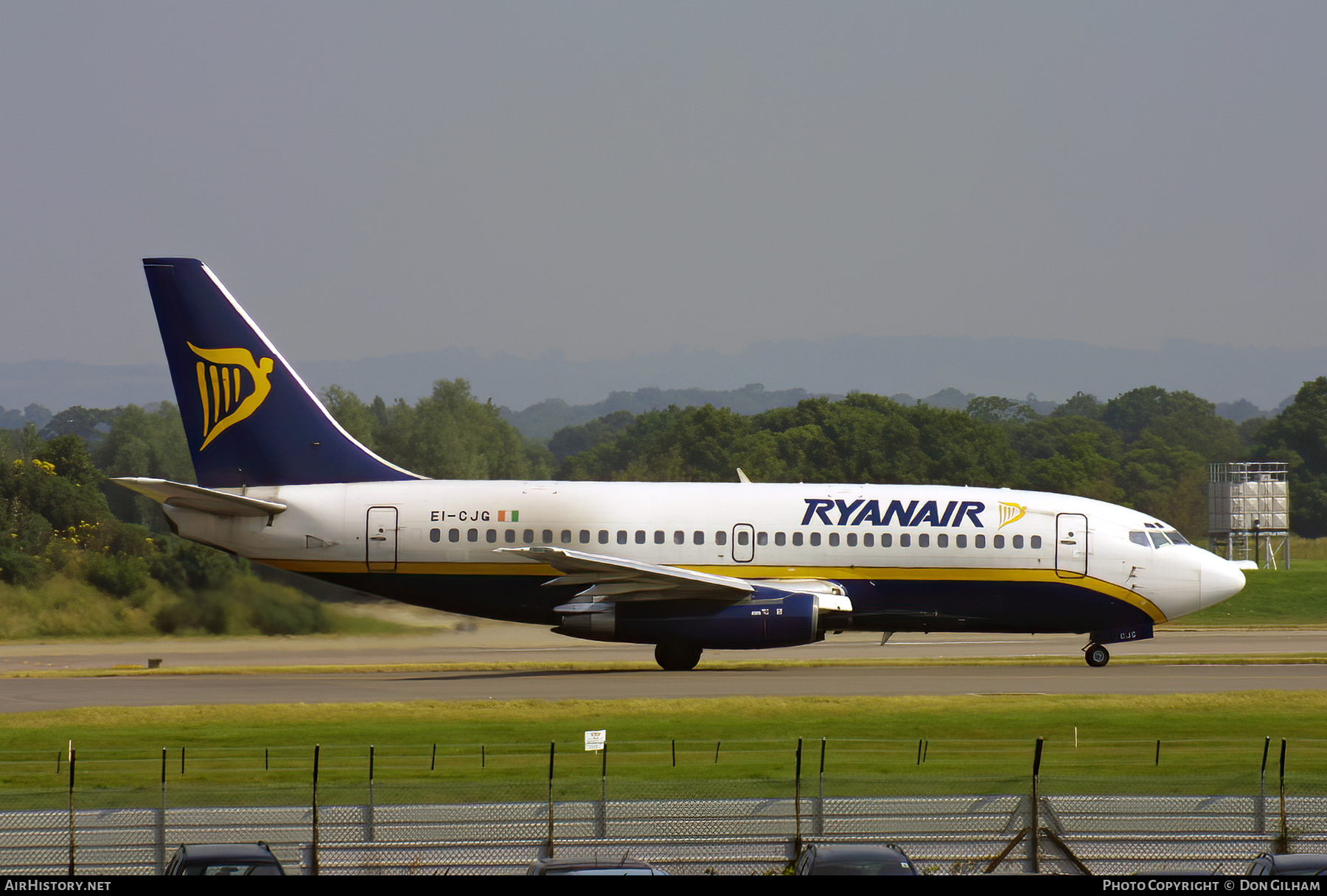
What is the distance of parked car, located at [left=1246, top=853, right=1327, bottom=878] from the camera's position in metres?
9.94

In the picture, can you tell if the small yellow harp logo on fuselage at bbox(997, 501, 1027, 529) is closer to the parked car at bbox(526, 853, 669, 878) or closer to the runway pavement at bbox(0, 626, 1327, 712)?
the runway pavement at bbox(0, 626, 1327, 712)

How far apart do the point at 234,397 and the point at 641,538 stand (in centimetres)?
1021

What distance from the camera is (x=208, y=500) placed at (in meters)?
30.2

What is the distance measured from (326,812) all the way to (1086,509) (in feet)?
76.2

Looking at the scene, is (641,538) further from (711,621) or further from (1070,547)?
(1070,547)

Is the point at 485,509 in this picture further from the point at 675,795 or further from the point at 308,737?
the point at 675,795

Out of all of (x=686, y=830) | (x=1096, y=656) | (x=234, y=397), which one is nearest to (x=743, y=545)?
(x=1096, y=656)

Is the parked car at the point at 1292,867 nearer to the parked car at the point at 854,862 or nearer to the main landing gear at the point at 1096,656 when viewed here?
the parked car at the point at 854,862

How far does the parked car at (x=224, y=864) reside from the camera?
10.4 meters

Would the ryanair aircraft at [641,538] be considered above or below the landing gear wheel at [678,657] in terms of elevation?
above

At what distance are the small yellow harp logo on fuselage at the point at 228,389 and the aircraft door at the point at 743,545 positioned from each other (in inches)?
458

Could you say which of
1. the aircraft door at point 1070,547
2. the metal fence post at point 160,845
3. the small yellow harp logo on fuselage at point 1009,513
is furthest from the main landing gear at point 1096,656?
the metal fence post at point 160,845
